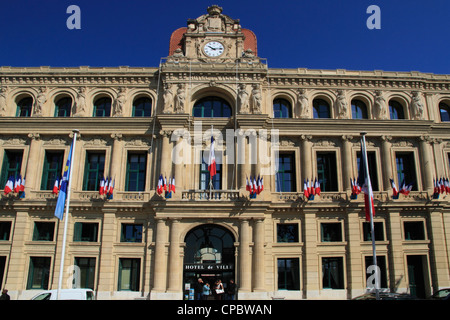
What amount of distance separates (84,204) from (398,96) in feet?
102

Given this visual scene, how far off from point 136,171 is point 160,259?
8608 millimetres

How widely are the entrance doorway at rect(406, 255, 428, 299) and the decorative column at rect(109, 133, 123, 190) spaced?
86.3 feet

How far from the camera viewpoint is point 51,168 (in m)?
34.7

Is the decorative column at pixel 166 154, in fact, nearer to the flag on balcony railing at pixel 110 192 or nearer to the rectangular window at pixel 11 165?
the flag on balcony railing at pixel 110 192

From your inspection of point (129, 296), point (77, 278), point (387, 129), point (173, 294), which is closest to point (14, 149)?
point (77, 278)

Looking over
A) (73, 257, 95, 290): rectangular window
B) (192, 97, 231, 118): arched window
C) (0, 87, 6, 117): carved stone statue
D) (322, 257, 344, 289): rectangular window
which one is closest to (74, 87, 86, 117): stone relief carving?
(0, 87, 6, 117): carved stone statue

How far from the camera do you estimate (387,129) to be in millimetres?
34781

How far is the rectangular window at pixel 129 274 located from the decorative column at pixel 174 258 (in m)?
3.18

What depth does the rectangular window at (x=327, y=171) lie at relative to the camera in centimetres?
3419

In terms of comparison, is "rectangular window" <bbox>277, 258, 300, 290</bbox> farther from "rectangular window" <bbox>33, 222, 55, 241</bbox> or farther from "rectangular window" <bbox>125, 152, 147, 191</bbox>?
"rectangular window" <bbox>33, 222, 55, 241</bbox>

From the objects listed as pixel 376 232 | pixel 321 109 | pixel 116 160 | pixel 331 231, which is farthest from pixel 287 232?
pixel 116 160

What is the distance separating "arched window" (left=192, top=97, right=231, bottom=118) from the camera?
36000 millimetres

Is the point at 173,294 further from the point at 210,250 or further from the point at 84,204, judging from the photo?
the point at 84,204
